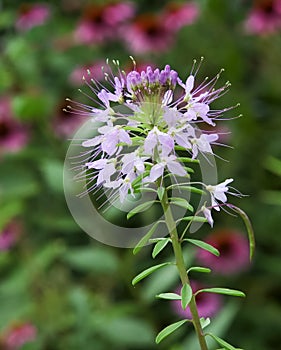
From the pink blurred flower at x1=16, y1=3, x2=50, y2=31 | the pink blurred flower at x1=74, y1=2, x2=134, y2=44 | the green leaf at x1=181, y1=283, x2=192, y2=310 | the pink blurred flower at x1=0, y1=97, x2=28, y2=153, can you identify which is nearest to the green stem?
the green leaf at x1=181, y1=283, x2=192, y2=310

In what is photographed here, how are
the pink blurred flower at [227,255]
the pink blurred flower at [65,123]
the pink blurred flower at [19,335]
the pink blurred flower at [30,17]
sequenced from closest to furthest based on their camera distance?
→ the pink blurred flower at [19,335] → the pink blurred flower at [227,255] → the pink blurred flower at [65,123] → the pink blurred flower at [30,17]

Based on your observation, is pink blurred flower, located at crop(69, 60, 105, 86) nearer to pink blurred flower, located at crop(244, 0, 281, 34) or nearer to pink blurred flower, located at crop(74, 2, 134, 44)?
pink blurred flower, located at crop(74, 2, 134, 44)

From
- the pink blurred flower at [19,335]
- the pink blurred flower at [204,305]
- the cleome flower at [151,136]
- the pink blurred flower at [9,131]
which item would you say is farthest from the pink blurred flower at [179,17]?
the cleome flower at [151,136]

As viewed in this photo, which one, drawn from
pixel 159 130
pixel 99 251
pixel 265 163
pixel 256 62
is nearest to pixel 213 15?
pixel 256 62

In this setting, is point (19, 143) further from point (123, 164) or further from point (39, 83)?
point (123, 164)

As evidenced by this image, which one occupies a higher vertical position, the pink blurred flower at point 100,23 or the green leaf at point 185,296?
the pink blurred flower at point 100,23

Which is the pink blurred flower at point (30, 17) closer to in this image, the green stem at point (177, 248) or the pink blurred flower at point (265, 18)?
the pink blurred flower at point (265, 18)

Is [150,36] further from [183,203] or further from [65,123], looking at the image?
[183,203]
